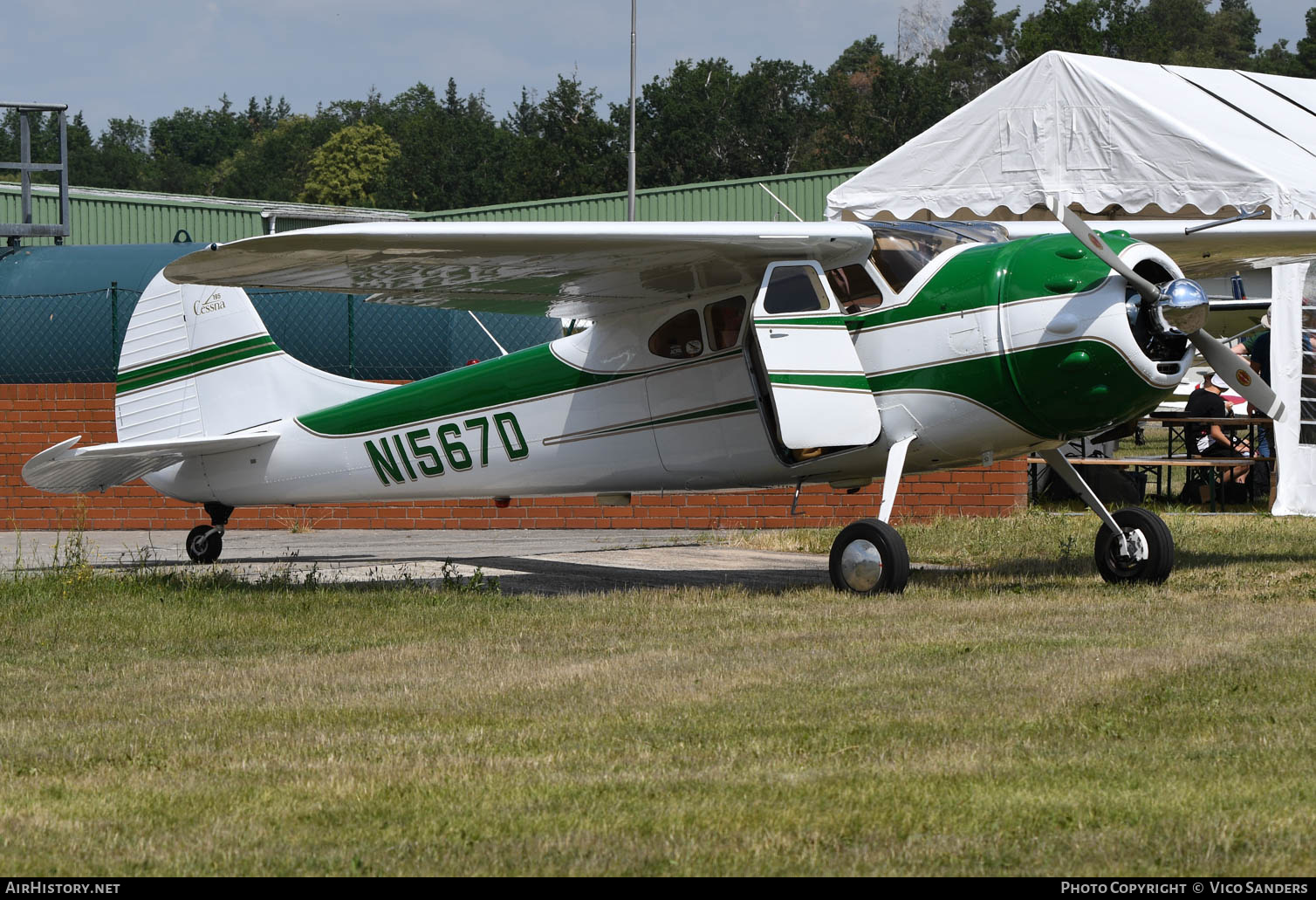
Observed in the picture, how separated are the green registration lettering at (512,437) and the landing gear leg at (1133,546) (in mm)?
3566

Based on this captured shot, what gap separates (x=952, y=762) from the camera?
452cm

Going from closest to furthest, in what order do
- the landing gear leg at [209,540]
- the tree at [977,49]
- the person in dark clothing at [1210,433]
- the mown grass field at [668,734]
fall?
the mown grass field at [668,734] < the landing gear leg at [209,540] < the person in dark clothing at [1210,433] < the tree at [977,49]

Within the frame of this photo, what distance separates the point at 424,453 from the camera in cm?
1090

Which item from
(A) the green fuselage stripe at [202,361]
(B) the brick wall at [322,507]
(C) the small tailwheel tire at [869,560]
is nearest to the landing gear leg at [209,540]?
(A) the green fuselage stripe at [202,361]

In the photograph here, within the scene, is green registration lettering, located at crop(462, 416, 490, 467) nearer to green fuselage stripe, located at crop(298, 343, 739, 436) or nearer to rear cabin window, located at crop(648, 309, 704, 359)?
green fuselage stripe, located at crop(298, 343, 739, 436)

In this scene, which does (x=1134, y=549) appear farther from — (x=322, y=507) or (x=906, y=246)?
(x=322, y=507)

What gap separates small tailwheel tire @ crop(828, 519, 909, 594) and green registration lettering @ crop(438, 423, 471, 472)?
300 centimetres

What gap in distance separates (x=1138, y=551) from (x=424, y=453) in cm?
503

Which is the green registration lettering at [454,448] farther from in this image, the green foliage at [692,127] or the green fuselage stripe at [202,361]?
the green foliage at [692,127]

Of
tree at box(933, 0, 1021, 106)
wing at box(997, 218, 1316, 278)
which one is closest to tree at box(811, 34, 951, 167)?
tree at box(933, 0, 1021, 106)

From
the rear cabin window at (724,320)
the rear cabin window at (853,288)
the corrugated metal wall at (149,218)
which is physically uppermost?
A: the corrugated metal wall at (149,218)

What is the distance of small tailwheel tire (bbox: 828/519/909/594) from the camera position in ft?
28.6

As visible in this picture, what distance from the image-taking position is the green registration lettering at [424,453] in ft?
35.6

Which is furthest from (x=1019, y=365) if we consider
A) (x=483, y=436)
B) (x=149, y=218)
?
(x=149, y=218)
